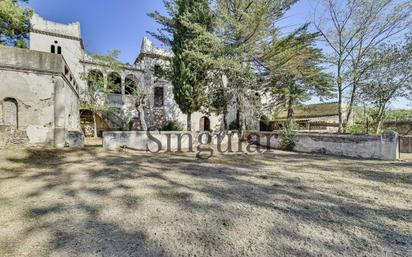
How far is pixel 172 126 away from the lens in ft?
58.9

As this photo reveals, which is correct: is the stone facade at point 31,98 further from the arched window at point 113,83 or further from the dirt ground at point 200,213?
the arched window at point 113,83

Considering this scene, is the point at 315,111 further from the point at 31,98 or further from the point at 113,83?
the point at 31,98

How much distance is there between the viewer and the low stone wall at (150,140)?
9148 millimetres

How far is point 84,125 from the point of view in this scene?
1689 cm

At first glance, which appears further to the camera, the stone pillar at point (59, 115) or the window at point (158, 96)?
the window at point (158, 96)

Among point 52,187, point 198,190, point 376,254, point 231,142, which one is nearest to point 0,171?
point 52,187

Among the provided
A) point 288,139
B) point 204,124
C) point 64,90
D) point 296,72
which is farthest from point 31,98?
point 204,124

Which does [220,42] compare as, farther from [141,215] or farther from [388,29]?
[141,215]

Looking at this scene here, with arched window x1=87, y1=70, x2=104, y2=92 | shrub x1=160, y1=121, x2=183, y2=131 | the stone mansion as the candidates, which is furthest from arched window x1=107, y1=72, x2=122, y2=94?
shrub x1=160, y1=121, x2=183, y2=131

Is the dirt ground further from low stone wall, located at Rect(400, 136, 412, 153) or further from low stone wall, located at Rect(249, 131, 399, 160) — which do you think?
low stone wall, located at Rect(400, 136, 412, 153)

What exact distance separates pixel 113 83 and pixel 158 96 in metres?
3.92

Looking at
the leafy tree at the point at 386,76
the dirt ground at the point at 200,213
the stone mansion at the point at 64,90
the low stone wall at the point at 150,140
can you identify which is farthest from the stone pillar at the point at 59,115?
the leafy tree at the point at 386,76

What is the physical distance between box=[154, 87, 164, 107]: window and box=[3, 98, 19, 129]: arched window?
11.3 m

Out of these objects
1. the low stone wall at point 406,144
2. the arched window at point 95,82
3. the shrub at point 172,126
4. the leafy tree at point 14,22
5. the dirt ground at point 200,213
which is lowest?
the dirt ground at point 200,213
